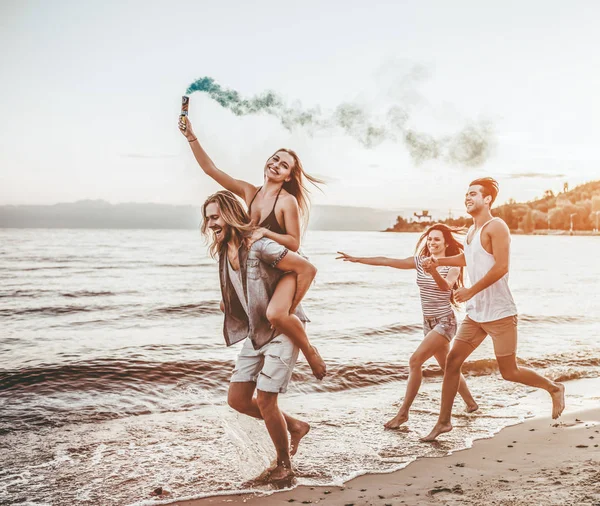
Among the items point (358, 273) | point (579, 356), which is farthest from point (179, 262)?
point (579, 356)

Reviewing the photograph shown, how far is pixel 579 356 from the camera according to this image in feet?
35.1

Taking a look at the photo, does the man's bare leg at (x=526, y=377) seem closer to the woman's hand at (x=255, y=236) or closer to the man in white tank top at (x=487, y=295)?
the man in white tank top at (x=487, y=295)

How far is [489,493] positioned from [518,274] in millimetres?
30171

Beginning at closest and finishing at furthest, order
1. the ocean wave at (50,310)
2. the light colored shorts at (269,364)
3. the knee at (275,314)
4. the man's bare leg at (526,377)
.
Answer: the knee at (275,314), the light colored shorts at (269,364), the man's bare leg at (526,377), the ocean wave at (50,310)

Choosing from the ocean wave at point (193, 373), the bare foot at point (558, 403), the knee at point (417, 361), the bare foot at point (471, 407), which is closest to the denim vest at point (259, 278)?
the knee at point (417, 361)

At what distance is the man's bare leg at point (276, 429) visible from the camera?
4637 mm

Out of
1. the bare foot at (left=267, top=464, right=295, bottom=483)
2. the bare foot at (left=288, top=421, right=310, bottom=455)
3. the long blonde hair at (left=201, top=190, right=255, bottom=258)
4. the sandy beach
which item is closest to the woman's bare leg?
the long blonde hair at (left=201, top=190, right=255, bottom=258)

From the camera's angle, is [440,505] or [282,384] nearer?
[440,505]

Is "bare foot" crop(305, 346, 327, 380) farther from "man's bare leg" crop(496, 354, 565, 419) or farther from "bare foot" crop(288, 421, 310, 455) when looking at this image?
"man's bare leg" crop(496, 354, 565, 419)

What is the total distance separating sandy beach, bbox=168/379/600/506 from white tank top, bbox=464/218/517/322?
1.25m

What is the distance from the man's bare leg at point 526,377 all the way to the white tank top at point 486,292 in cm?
42

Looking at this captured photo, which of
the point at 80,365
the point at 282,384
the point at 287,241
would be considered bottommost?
the point at 80,365

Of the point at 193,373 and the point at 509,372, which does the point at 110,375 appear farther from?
the point at 509,372

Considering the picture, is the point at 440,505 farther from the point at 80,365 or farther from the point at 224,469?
the point at 80,365
